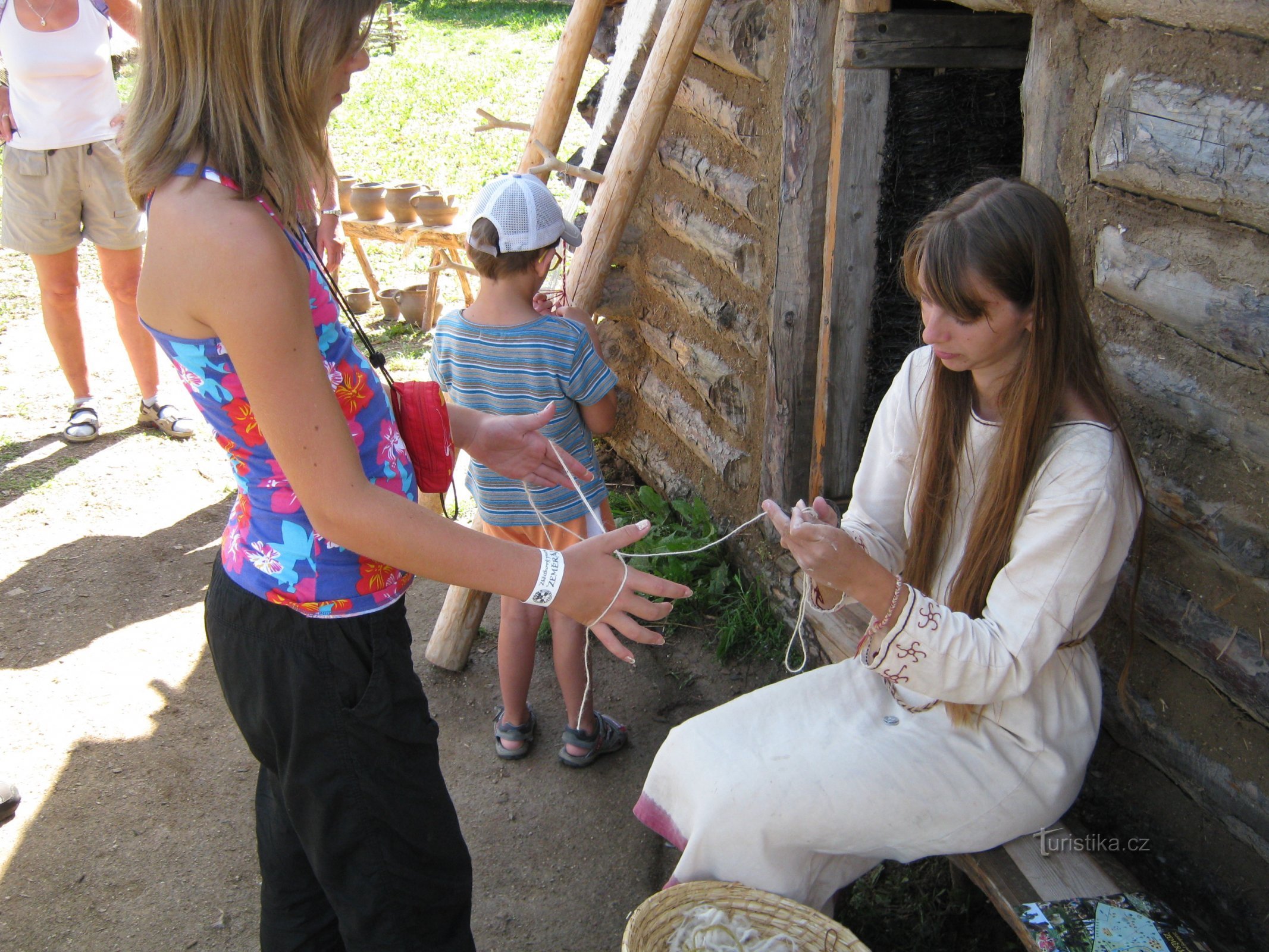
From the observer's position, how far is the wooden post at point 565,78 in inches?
151

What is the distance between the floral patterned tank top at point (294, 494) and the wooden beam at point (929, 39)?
6.35ft

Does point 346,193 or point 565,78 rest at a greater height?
point 565,78

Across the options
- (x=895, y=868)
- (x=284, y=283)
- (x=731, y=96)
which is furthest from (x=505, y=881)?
(x=731, y=96)

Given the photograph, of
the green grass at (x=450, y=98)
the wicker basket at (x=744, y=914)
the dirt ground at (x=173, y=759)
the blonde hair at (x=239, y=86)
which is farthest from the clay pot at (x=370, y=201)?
the wicker basket at (x=744, y=914)

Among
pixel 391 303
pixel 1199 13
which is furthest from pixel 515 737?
pixel 391 303

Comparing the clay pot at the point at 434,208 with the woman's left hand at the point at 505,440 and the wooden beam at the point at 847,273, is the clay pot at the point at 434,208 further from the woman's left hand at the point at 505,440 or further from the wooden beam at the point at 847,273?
the woman's left hand at the point at 505,440

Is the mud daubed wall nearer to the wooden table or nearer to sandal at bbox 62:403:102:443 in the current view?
the wooden table

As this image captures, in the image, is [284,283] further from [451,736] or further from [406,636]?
[451,736]

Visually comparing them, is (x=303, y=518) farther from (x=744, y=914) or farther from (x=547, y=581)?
(x=744, y=914)

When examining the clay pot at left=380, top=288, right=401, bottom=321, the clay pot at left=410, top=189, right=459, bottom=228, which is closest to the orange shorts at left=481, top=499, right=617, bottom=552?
the clay pot at left=410, top=189, right=459, bottom=228

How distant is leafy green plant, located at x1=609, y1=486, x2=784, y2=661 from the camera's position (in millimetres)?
3979

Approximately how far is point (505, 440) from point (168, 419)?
436cm

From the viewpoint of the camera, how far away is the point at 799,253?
334cm

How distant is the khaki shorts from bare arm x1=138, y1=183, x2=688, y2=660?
4202 mm
